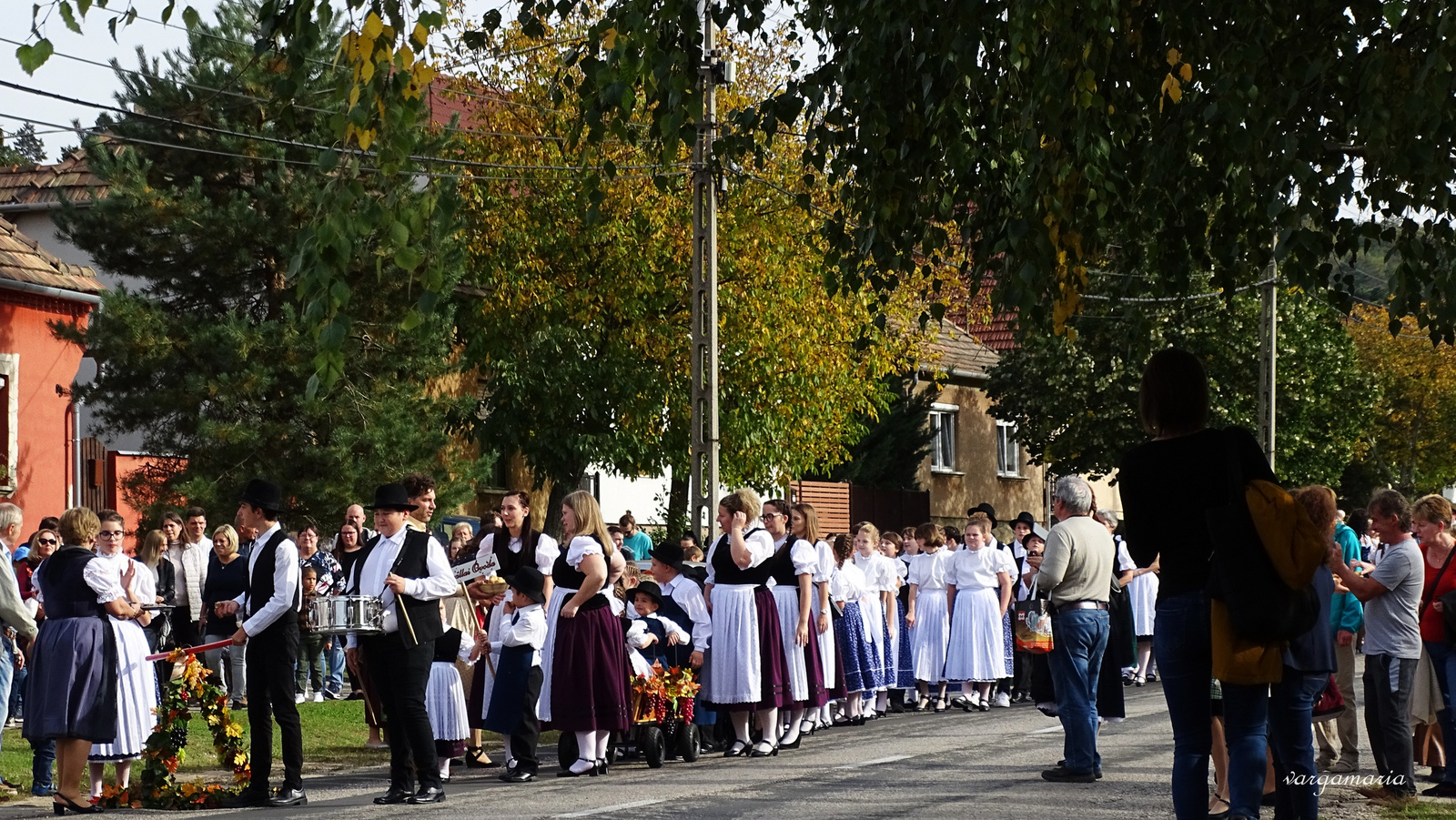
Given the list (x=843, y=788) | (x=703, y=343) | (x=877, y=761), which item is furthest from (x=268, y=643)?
(x=703, y=343)

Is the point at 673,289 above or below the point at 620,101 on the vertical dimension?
above

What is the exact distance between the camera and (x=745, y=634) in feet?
44.4

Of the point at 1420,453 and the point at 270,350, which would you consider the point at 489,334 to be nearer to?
the point at 270,350

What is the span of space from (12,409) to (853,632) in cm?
1291

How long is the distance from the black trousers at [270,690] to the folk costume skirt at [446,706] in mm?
1327

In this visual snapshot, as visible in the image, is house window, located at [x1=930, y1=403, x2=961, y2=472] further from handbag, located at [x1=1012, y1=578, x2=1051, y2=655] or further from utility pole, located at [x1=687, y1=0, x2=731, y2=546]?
handbag, located at [x1=1012, y1=578, x2=1051, y2=655]

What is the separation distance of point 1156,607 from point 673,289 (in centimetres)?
2345

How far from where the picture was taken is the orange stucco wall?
975 inches

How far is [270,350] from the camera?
24.1 metres

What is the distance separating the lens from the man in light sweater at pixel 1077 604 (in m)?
10.9

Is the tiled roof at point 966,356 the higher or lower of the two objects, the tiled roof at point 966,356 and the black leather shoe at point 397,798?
the higher

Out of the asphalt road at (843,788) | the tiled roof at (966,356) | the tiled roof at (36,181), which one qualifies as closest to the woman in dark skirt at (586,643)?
the asphalt road at (843,788)

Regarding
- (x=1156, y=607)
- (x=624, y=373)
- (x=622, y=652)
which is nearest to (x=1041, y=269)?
(x=1156, y=607)

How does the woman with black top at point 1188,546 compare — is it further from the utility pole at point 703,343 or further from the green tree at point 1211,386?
the green tree at point 1211,386
